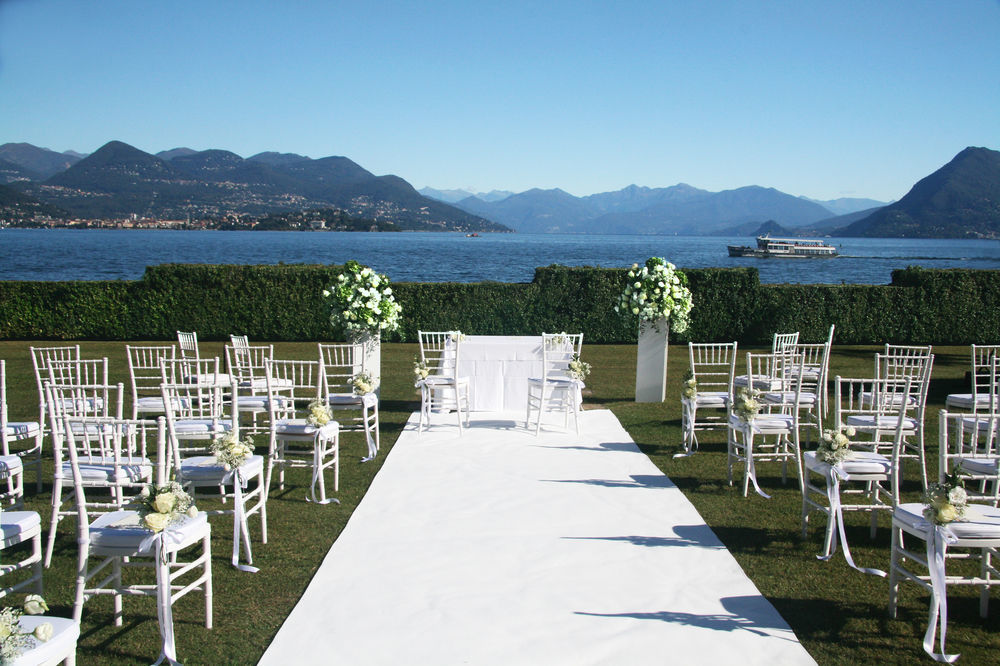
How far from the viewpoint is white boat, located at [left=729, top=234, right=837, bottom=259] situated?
277 feet

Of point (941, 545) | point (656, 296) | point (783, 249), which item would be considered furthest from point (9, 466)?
point (783, 249)

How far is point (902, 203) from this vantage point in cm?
14688

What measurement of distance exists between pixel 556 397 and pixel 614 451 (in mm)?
2745

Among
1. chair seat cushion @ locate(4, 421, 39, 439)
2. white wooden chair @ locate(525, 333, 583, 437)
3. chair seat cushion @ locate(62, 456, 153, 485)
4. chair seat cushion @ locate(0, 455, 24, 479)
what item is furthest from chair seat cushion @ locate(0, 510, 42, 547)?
white wooden chair @ locate(525, 333, 583, 437)

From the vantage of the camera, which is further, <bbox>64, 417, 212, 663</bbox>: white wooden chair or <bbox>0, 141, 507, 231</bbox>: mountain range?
<bbox>0, 141, 507, 231</bbox>: mountain range

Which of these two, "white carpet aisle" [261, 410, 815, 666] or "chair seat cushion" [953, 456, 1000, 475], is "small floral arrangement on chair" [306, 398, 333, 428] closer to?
"white carpet aisle" [261, 410, 815, 666]

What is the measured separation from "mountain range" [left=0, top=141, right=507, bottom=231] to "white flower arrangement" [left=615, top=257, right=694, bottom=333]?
125878mm

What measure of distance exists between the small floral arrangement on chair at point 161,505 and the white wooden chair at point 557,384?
592cm

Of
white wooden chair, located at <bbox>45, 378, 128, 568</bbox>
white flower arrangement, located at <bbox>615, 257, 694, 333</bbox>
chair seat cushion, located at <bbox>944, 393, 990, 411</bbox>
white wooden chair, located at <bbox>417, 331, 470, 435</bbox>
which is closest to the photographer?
white wooden chair, located at <bbox>45, 378, 128, 568</bbox>

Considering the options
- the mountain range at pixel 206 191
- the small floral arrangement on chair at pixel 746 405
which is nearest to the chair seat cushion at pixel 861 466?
the small floral arrangement on chair at pixel 746 405

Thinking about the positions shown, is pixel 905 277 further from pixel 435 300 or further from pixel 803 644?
pixel 803 644

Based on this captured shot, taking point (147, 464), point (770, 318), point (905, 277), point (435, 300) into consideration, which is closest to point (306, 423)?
point (147, 464)

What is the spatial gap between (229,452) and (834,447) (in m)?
4.37

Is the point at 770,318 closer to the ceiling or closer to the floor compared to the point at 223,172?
closer to the floor
